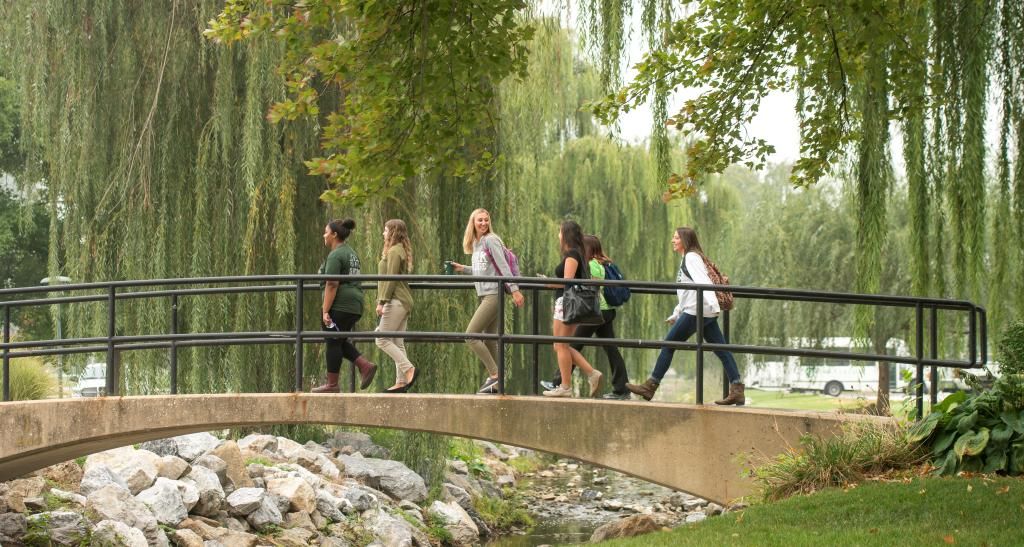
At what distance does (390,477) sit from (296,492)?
102 inches

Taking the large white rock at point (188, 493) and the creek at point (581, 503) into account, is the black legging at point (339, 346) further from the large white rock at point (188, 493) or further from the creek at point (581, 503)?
the creek at point (581, 503)

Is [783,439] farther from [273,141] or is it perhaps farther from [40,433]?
[273,141]

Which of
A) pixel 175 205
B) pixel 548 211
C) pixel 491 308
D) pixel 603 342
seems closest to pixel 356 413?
pixel 491 308

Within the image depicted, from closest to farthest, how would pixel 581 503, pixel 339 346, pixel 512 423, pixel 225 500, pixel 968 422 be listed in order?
pixel 968 422 < pixel 512 423 < pixel 339 346 < pixel 225 500 < pixel 581 503

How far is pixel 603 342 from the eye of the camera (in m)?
9.01

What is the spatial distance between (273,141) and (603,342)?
6.00 m

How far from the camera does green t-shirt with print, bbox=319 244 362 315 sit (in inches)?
406

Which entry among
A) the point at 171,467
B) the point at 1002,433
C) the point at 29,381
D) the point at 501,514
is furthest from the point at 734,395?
the point at 29,381

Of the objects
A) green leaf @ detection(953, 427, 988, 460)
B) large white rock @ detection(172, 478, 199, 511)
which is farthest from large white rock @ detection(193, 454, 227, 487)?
green leaf @ detection(953, 427, 988, 460)

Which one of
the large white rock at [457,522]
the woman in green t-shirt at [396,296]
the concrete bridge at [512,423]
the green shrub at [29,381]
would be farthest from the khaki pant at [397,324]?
the green shrub at [29,381]

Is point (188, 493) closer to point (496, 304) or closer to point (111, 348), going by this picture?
point (111, 348)

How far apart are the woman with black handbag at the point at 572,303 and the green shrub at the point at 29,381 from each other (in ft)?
29.0

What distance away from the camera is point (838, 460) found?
28.0 feet

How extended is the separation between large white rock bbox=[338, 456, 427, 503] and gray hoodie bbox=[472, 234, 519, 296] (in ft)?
25.8
